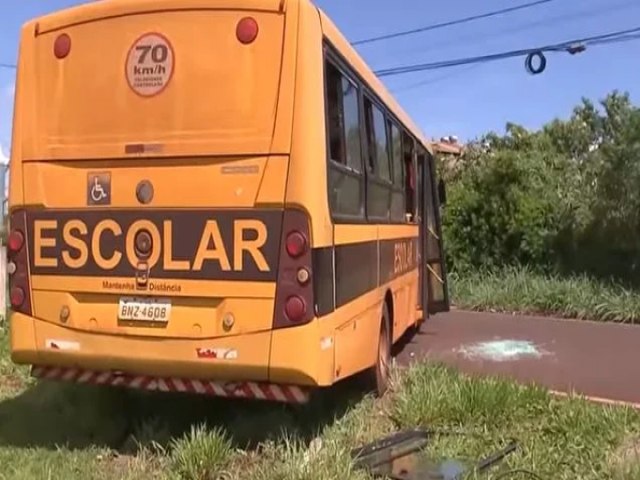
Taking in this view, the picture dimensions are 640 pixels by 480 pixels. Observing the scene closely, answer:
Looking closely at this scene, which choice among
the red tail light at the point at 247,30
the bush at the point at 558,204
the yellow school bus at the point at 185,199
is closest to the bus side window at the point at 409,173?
the yellow school bus at the point at 185,199

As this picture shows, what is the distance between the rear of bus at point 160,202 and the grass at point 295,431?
0.50m

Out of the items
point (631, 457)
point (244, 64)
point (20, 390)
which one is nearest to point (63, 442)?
point (20, 390)

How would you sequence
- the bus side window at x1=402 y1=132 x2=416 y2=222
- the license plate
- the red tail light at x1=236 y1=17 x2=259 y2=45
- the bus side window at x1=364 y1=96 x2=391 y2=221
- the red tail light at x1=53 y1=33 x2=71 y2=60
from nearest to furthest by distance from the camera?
the red tail light at x1=236 y1=17 x2=259 y2=45
the license plate
the red tail light at x1=53 y1=33 x2=71 y2=60
the bus side window at x1=364 y1=96 x2=391 y2=221
the bus side window at x1=402 y1=132 x2=416 y2=222

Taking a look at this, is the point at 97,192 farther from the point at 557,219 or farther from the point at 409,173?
the point at 557,219

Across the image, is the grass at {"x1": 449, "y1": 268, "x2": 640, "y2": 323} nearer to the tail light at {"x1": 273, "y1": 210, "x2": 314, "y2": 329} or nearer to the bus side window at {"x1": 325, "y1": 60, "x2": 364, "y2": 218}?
the bus side window at {"x1": 325, "y1": 60, "x2": 364, "y2": 218}

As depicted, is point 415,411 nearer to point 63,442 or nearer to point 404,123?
point 63,442

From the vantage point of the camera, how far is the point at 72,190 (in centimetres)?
634

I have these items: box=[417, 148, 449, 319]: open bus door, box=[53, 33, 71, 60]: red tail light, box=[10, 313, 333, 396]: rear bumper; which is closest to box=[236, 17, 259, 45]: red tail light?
box=[53, 33, 71, 60]: red tail light

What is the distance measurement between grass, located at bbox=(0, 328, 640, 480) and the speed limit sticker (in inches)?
94.6

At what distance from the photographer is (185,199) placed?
6051 mm

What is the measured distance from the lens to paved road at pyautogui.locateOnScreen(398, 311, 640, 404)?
9039 mm

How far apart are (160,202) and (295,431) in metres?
1.93

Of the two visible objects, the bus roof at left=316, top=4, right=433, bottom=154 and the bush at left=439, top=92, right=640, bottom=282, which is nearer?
the bus roof at left=316, top=4, right=433, bottom=154

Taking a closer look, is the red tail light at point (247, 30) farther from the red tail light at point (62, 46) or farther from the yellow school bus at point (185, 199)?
the red tail light at point (62, 46)
